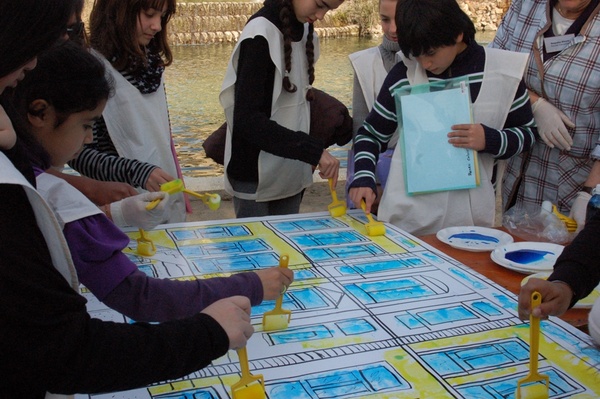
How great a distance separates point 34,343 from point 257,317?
74 centimetres

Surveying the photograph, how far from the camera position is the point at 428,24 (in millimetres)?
2057

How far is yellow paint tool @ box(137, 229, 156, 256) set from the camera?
1.96 m

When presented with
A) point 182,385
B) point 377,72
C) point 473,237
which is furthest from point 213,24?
point 182,385

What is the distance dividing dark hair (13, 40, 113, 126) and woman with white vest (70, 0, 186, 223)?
770 millimetres

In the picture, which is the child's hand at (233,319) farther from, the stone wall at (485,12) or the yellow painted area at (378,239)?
the stone wall at (485,12)

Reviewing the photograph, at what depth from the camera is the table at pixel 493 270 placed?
5.34 ft

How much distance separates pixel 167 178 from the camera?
82.8 inches

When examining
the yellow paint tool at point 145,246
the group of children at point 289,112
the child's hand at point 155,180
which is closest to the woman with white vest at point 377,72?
the group of children at point 289,112

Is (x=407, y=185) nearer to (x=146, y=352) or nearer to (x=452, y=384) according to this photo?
(x=452, y=384)

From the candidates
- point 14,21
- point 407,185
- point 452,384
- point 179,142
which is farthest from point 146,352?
point 179,142

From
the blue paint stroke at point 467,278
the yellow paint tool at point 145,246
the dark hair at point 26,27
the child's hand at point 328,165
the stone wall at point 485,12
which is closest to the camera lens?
the dark hair at point 26,27

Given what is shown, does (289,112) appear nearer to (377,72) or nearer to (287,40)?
(287,40)

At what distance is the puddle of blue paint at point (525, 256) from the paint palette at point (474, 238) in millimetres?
68

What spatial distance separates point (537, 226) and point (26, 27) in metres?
1.74
